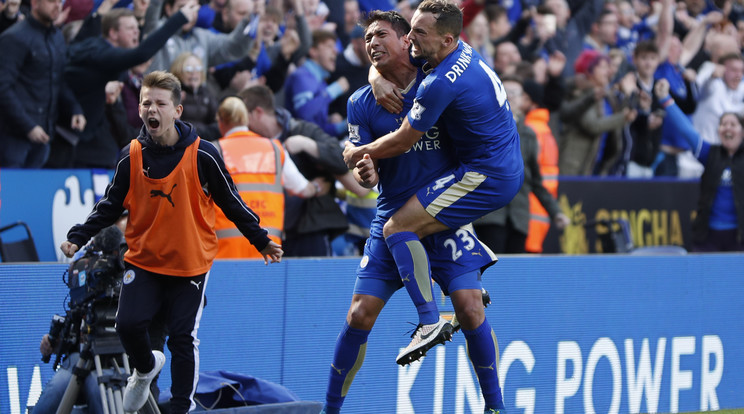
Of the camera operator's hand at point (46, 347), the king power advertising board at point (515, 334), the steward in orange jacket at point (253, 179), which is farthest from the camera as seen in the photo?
the steward in orange jacket at point (253, 179)

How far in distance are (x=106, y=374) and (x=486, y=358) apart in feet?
6.68

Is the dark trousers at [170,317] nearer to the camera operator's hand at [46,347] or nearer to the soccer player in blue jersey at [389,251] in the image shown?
the camera operator's hand at [46,347]

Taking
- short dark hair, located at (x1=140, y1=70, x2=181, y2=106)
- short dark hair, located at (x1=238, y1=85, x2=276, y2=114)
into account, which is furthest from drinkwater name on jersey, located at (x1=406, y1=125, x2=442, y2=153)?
short dark hair, located at (x1=238, y1=85, x2=276, y2=114)

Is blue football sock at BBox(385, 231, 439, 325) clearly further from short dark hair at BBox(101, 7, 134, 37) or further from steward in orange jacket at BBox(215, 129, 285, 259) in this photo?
short dark hair at BBox(101, 7, 134, 37)

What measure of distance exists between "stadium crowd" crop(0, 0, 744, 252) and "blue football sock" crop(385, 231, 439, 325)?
3.18 metres

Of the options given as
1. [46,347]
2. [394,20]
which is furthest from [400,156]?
[46,347]

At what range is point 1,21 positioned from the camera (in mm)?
8844

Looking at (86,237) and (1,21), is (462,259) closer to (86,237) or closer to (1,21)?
(86,237)

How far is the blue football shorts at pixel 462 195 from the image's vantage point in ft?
18.6

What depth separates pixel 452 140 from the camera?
231 inches

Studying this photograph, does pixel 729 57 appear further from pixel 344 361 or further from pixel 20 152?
pixel 344 361

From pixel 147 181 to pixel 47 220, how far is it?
348 cm

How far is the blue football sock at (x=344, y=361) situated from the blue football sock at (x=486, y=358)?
0.58m

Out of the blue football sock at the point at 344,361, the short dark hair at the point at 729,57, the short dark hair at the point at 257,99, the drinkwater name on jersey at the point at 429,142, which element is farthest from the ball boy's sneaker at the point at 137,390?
the short dark hair at the point at 729,57
